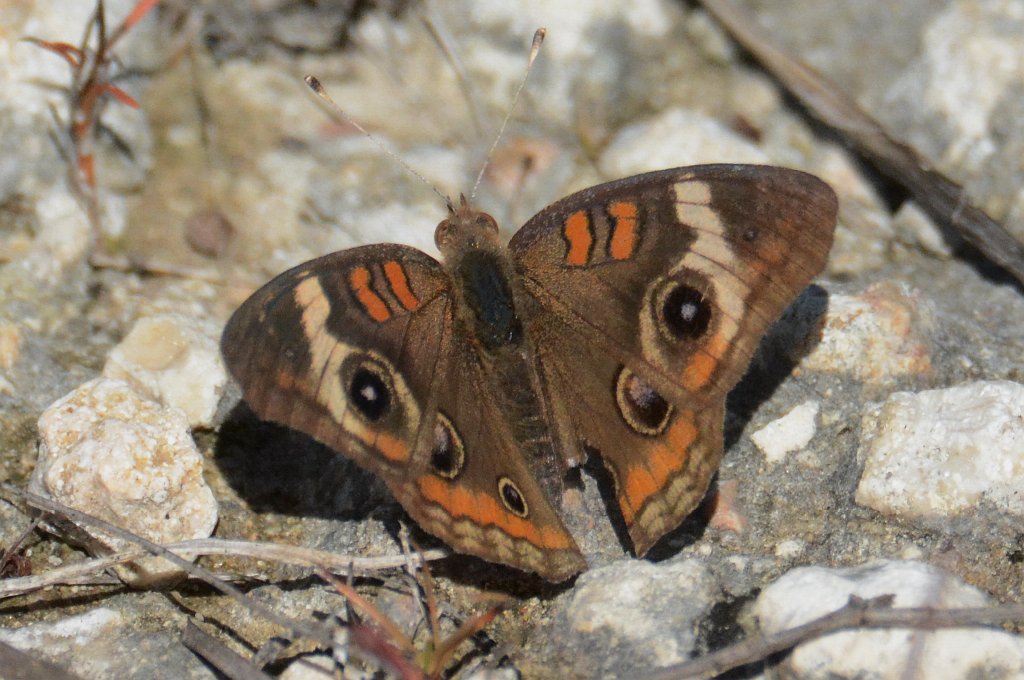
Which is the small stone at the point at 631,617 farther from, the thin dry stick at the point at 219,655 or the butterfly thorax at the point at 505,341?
the thin dry stick at the point at 219,655

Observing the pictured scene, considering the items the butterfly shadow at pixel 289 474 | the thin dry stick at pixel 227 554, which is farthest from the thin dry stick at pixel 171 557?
the butterfly shadow at pixel 289 474

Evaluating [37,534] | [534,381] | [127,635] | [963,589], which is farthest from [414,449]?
[963,589]

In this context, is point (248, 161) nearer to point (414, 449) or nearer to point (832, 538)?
point (414, 449)

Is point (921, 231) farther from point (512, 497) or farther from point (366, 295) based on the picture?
point (366, 295)

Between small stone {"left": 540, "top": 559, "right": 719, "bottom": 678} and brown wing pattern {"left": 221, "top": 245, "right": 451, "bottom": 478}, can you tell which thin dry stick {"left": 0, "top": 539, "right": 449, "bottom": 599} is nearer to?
brown wing pattern {"left": 221, "top": 245, "right": 451, "bottom": 478}

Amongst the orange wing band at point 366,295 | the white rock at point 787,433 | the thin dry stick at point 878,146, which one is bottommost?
the white rock at point 787,433

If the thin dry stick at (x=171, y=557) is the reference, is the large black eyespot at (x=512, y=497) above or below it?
above
